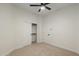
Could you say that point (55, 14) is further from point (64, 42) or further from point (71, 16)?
point (64, 42)

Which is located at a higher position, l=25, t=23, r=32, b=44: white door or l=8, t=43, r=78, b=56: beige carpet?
l=25, t=23, r=32, b=44: white door

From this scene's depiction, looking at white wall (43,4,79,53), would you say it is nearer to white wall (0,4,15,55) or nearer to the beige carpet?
the beige carpet

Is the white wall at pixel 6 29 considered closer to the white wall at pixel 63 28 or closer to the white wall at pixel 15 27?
the white wall at pixel 15 27

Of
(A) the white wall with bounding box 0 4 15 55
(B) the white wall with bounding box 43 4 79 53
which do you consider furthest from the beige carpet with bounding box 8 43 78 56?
(A) the white wall with bounding box 0 4 15 55

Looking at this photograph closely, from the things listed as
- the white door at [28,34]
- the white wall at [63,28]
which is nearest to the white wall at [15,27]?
the white door at [28,34]

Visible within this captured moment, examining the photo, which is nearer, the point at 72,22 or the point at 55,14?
the point at 55,14

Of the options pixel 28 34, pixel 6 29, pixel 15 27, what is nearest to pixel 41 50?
pixel 28 34

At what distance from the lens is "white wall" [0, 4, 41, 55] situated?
104 inches

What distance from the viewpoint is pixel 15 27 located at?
3.06 meters

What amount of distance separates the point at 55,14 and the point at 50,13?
0.21 metres

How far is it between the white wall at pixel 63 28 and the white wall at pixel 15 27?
0.33 meters

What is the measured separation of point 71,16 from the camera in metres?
3.08

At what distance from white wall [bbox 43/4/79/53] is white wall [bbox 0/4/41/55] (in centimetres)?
33

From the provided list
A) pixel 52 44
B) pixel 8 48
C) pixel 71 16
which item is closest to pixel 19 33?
pixel 8 48
